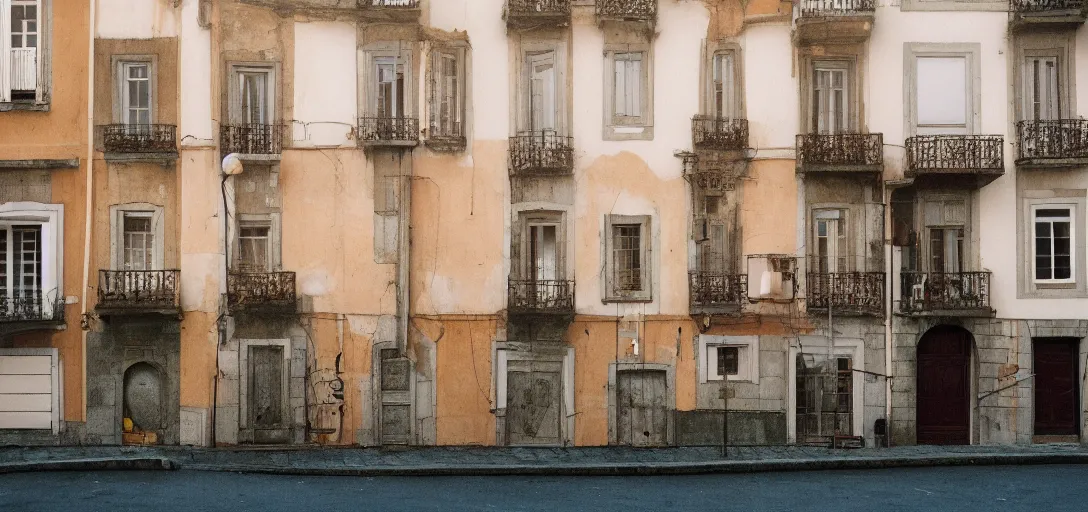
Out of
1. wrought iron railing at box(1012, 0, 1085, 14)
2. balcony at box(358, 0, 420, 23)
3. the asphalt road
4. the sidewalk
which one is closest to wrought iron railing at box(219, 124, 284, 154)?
balcony at box(358, 0, 420, 23)

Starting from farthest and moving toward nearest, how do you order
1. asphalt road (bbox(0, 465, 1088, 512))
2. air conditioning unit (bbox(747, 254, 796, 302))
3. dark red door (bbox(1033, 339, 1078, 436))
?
dark red door (bbox(1033, 339, 1078, 436)) < air conditioning unit (bbox(747, 254, 796, 302)) < asphalt road (bbox(0, 465, 1088, 512))

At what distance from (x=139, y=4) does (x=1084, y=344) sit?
70.6 feet

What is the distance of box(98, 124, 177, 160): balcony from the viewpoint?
31.5 metres

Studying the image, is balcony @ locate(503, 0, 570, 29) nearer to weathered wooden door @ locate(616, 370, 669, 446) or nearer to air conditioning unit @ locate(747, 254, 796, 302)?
air conditioning unit @ locate(747, 254, 796, 302)

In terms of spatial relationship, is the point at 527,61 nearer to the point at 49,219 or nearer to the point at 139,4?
the point at 139,4

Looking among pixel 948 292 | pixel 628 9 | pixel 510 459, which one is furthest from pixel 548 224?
pixel 948 292

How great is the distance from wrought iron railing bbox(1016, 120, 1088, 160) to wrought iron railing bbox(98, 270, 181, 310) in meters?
18.3

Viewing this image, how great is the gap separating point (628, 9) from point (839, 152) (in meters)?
5.42

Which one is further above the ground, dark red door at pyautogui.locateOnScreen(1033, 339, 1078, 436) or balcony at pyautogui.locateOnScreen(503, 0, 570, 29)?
balcony at pyautogui.locateOnScreen(503, 0, 570, 29)

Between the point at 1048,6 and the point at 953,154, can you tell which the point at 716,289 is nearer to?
the point at 953,154

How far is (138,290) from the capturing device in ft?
103

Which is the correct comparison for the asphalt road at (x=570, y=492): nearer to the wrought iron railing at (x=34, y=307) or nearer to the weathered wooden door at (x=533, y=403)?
the weathered wooden door at (x=533, y=403)

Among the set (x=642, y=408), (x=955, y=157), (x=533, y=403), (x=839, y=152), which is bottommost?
(x=642, y=408)

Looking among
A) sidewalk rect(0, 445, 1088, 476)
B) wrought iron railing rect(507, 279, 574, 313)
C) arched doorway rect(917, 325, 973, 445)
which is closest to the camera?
sidewalk rect(0, 445, 1088, 476)
